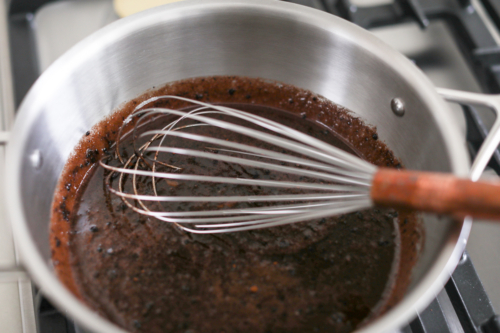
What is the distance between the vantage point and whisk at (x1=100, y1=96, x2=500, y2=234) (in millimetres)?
456

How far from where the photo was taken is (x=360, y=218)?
0.53m

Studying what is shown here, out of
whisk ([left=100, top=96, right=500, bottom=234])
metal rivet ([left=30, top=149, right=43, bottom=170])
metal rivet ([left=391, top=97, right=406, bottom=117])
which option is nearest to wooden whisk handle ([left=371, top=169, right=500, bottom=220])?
whisk ([left=100, top=96, right=500, bottom=234])

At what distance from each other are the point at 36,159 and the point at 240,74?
28cm

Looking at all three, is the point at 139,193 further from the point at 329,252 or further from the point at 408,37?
the point at 408,37

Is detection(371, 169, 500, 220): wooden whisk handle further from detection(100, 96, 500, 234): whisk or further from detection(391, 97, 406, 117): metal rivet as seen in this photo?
detection(391, 97, 406, 117): metal rivet

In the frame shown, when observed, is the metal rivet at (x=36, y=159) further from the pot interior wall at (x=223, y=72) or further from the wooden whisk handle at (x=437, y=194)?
the wooden whisk handle at (x=437, y=194)

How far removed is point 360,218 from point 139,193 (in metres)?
0.26

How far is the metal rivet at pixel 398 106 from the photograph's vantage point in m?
0.52

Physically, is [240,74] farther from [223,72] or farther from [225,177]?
[225,177]

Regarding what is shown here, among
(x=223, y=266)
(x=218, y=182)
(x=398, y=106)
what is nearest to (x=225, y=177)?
(x=218, y=182)

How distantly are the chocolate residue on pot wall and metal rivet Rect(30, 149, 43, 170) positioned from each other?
59 millimetres

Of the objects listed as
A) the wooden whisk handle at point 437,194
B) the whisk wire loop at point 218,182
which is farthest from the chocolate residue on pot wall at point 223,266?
the wooden whisk handle at point 437,194

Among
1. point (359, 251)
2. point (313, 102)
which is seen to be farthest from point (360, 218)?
point (313, 102)

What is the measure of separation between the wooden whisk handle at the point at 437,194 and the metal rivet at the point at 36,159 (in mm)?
332
